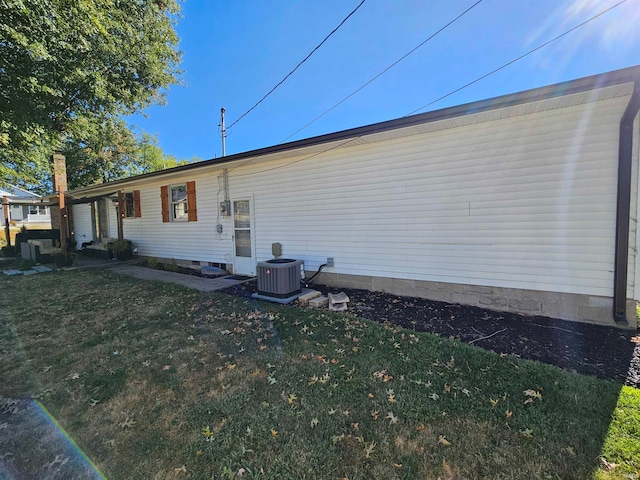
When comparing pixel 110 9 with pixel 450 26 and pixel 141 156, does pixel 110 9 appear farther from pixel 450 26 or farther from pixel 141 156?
pixel 141 156

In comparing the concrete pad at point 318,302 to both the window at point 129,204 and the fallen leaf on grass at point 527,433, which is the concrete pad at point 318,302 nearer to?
the fallen leaf on grass at point 527,433

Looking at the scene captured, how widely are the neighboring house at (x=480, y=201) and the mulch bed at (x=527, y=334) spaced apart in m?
0.29

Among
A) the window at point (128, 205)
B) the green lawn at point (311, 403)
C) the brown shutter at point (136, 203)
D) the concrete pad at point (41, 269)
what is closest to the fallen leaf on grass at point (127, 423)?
the green lawn at point (311, 403)

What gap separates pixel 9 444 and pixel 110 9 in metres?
8.33

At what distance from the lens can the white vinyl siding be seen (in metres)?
3.78

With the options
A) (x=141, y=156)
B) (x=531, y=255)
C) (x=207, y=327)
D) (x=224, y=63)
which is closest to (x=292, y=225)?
(x=207, y=327)

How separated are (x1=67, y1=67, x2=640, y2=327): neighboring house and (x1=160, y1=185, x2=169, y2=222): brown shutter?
304 centimetres

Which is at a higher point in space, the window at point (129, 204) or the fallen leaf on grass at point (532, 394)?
the window at point (129, 204)

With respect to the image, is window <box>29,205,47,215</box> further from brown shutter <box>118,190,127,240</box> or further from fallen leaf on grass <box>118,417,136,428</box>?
fallen leaf on grass <box>118,417,136,428</box>

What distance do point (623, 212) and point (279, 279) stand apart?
16.4ft

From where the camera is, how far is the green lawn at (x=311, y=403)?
1.82m

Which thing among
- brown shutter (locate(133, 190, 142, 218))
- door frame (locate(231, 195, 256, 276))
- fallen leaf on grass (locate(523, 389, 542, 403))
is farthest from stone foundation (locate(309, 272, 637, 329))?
brown shutter (locate(133, 190, 142, 218))

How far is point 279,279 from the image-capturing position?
5262 millimetres

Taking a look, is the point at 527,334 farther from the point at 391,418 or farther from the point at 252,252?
the point at 252,252
